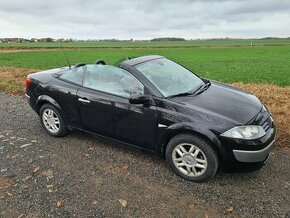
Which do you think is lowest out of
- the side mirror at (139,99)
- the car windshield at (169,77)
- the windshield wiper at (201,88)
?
the side mirror at (139,99)

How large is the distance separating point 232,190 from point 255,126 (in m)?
0.86

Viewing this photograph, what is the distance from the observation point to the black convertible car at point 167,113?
3844 mm

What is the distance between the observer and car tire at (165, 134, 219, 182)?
12.8 ft

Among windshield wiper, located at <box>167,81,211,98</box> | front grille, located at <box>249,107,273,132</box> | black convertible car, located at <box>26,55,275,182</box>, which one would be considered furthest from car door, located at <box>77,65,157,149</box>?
front grille, located at <box>249,107,273,132</box>

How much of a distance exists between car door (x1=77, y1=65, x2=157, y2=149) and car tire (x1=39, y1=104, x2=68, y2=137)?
24.6 inches

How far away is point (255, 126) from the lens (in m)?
3.91

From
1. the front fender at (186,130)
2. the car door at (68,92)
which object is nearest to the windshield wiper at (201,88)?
the front fender at (186,130)

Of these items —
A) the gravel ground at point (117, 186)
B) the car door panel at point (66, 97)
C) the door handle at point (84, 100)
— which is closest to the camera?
the gravel ground at point (117, 186)

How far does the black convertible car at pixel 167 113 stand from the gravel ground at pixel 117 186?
1.00 feet

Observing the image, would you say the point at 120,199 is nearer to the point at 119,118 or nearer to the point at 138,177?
the point at 138,177

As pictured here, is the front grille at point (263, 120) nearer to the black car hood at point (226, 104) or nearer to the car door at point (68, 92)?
the black car hood at point (226, 104)

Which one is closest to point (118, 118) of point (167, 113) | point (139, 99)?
point (139, 99)

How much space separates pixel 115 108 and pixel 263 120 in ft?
6.88

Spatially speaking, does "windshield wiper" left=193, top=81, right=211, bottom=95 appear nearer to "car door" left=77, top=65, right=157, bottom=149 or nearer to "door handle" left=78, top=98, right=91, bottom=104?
"car door" left=77, top=65, right=157, bottom=149
